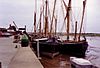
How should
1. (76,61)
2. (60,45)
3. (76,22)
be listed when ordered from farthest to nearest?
(76,22) < (60,45) < (76,61)

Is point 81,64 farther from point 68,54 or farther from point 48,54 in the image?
point 68,54

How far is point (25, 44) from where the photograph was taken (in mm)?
25359

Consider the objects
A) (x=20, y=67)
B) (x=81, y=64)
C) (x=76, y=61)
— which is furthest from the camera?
(x=20, y=67)

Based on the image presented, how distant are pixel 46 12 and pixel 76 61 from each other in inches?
1666

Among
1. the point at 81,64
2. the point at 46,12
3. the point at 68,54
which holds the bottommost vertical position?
the point at 68,54

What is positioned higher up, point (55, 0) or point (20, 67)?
point (55, 0)

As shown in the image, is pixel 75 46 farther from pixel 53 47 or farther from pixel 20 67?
pixel 20 67

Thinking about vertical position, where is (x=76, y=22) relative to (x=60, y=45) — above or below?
above

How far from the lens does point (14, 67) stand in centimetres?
1099

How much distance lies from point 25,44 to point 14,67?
1440 cm

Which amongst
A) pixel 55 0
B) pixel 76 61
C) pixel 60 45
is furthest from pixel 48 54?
pixel 76 61

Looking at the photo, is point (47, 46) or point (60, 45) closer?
point (47, 46)

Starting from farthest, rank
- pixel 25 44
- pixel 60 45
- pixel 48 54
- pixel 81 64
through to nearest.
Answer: pixel 60 45
pixel 48 54
pixel 25 44
pixel 81 64

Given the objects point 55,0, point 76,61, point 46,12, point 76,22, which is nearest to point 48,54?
point 76,22
